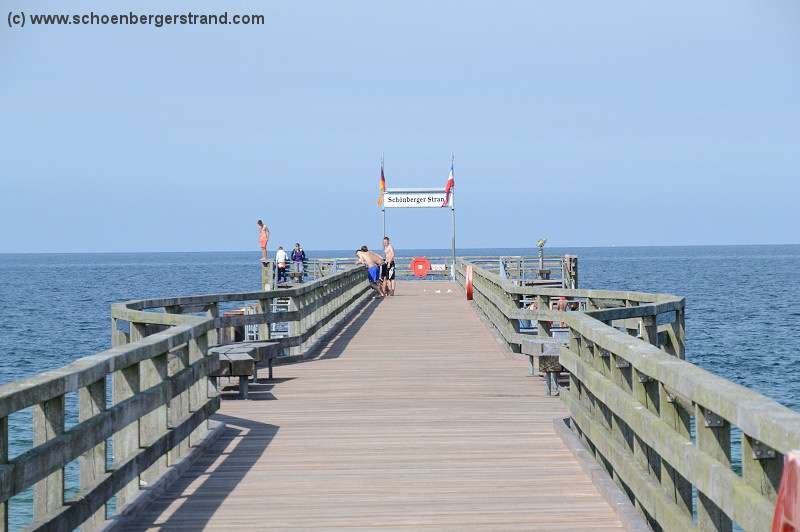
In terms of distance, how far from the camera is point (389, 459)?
8.88 metres

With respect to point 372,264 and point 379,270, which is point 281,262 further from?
point 372,264

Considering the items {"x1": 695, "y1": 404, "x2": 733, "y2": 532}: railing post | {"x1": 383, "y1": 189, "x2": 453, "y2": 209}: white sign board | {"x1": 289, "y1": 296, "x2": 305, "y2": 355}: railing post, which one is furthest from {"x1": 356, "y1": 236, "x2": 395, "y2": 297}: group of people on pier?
{"x1": 695, "y1": 404, "x2": 733, "y2": 532}: railing post

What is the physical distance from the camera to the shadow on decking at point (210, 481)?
6.86 meters

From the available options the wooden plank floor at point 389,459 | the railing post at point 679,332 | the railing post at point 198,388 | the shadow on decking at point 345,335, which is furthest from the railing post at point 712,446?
the shadow on decking at point 345,335

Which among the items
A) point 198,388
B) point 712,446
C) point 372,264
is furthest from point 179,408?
point 372,264

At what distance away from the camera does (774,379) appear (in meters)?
34.6

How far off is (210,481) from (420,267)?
44509 millimetres

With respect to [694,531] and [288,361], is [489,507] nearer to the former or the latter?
[694,531]

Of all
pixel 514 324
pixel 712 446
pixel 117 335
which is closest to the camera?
pixel 712 446

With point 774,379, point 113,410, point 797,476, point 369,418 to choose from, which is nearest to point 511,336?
point 369,418

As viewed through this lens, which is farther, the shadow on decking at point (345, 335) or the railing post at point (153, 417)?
the shadow on decking at point (345, 335)

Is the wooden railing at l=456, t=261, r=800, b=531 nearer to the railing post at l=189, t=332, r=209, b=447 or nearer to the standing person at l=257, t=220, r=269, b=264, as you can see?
the railing post at l=189, t=332, r=209, b=447

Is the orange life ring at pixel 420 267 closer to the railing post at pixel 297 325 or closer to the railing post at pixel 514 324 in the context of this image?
the railing post at pixel 514 324

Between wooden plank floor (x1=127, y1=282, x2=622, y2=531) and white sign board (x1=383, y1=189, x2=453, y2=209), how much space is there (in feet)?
110
